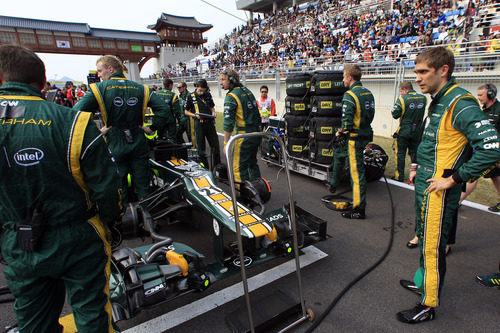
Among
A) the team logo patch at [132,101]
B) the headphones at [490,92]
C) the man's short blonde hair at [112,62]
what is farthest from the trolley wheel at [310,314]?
the headphones at [490,92]

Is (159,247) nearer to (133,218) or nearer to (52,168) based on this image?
(133,218)

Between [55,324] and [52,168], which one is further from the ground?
[52,168]

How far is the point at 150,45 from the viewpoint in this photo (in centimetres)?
4928

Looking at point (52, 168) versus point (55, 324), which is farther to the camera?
point (55, 324)

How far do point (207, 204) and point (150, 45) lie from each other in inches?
2094

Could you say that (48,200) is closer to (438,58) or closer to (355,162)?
(438,58)

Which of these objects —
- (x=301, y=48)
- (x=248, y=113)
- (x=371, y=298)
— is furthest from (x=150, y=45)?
(x=371, y=298)

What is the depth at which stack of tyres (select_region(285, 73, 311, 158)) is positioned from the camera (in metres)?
5.57

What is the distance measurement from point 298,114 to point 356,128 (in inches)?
68.6

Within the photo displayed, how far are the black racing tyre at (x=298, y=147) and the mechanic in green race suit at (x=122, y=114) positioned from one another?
119 inches

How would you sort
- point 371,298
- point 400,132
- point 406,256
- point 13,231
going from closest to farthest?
point 13,231 → point 371,298 → point 406,256 → point 400,132

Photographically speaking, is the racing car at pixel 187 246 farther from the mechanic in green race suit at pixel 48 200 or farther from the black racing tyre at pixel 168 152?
the mechanic in green race suit at pixel 48 200

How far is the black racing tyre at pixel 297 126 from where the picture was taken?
5.70 m

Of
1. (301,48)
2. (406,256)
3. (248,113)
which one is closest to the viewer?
(406,256)
